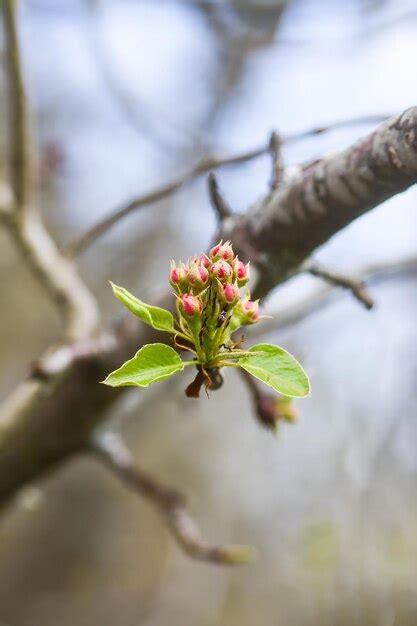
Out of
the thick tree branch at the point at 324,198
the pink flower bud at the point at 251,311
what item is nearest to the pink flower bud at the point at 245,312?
the pink flower bud at the point at 251,311

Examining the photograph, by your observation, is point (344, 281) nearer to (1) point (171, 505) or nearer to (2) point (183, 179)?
(2) point (183, 179)

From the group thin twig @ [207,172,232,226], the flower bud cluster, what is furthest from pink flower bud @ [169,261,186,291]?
thin twig @ [207,172,232,226]

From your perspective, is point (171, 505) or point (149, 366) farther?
point (171, 505)

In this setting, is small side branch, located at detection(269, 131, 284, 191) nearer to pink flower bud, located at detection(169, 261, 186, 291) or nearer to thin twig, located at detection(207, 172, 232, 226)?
thin twig, located at detection(207, 172, 232, 226)

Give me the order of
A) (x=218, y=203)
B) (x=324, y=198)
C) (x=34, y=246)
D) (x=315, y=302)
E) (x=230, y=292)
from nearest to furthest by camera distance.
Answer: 1. (x=230, y=292)
2. (x=324, y=198)
3. (x=218, y=203)
4. (x=34, y=246)
5. (x=315, y=302)

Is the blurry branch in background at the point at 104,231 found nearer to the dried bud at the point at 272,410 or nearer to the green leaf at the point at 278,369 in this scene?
the dried bud at the point at 272,410

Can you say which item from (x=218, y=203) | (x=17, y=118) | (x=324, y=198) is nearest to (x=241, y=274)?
A: (x=324, y=198)
